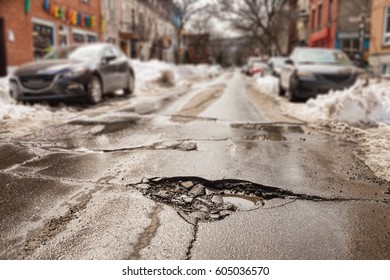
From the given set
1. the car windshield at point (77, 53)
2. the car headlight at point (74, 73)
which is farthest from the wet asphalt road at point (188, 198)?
the car windshield at point (77, 53)

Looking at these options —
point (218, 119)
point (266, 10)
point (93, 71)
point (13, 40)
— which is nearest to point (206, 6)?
point (266, 10)

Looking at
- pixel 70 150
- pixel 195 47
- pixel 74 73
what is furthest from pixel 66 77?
pixel 195 47

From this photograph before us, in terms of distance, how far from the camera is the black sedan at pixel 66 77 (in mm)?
8820

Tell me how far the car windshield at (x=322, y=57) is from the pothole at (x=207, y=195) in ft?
27.0

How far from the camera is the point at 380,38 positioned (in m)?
18.8

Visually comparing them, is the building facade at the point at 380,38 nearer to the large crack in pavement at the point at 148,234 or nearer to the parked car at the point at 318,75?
the parked car at the point at 318,75

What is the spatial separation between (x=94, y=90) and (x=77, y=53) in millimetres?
1516

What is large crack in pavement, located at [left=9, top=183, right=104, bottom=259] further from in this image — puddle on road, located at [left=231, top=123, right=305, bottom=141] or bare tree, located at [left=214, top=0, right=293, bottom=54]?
bare tree, located at [left=214, top=0, right=293, bottom=54]

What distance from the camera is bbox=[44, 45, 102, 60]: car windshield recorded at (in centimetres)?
1037

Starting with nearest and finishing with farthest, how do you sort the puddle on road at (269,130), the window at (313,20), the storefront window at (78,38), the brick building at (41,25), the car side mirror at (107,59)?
the puddle on road at (269,130) < the car side mirror at (107,59) < the brick building at (41,25) < the storefront window at (78,38) < the window at (313,20)

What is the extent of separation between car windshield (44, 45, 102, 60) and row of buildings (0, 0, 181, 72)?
722 centimetres

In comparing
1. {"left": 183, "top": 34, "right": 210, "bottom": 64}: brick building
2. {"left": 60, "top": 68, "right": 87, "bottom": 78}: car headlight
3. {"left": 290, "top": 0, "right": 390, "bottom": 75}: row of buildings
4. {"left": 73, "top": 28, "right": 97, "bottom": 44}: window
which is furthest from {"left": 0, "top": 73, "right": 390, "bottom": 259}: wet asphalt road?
{"left": 183, "top": 34, "right": 210, "bottom": 64}: brick building

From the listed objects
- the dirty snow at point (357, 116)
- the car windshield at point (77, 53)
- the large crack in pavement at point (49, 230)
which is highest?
the car windshield at point (77, 53)
